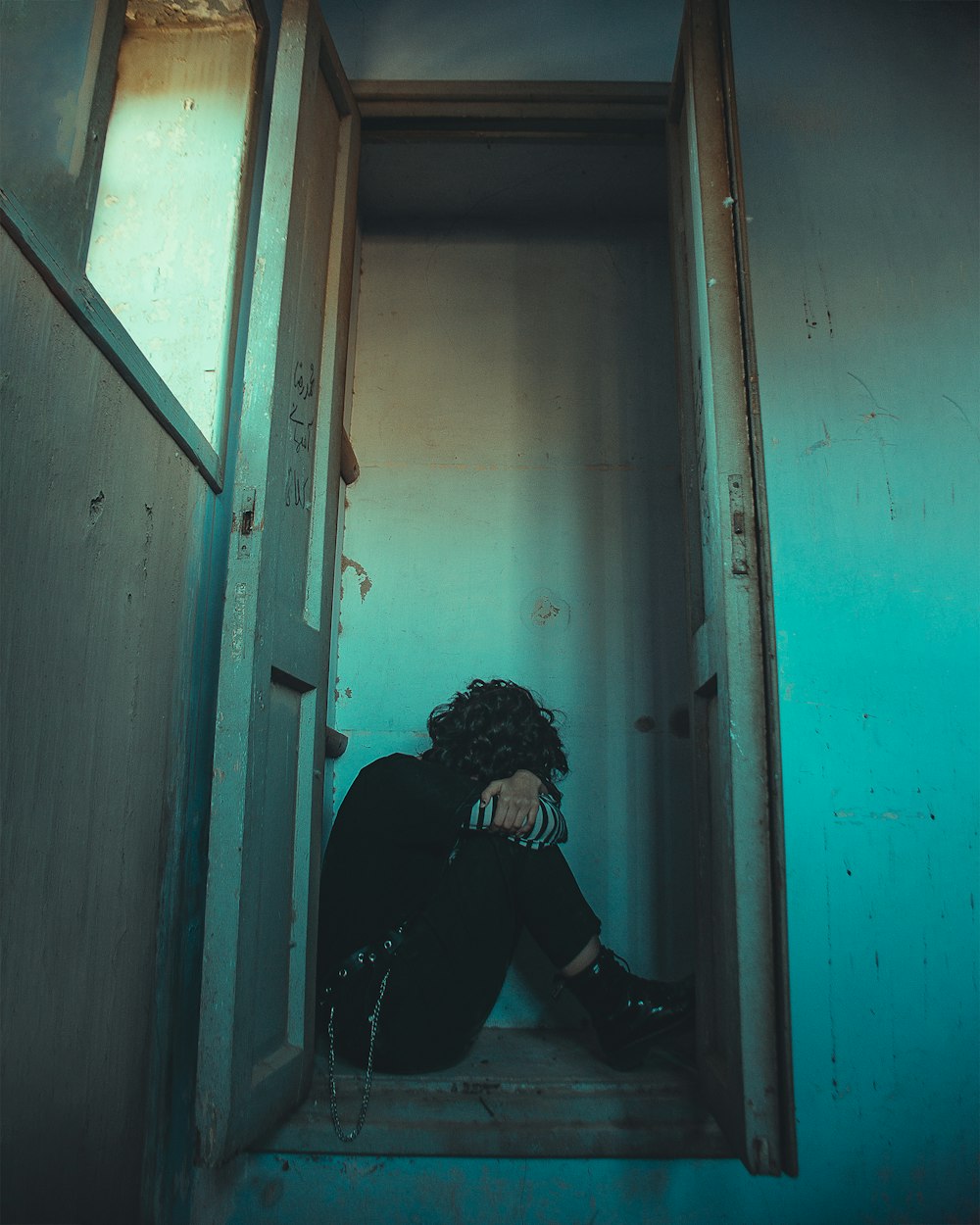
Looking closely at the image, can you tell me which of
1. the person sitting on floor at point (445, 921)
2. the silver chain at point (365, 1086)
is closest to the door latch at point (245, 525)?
the person sitting on floor at point (445, 921)

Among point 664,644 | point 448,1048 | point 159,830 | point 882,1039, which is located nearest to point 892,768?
point 882,1039

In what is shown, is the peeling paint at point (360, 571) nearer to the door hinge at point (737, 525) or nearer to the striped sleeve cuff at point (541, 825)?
the striped sleeve cuff at point (541, 825)

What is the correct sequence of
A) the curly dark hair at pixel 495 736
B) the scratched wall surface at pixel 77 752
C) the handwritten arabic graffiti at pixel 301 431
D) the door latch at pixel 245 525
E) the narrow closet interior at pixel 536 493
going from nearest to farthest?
the scratched wall surface at pixel 77 752, the door latch at pixel 245 525, the handwritten arabic graffiti at pixel 301 431, the curly dark hair at pixel 495 736, the narrow closet interior at pixel 536 493

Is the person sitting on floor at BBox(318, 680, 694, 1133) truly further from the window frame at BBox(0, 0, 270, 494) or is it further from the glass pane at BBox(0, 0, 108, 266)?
the glass pane at BBox(0, 0, 108, 266)

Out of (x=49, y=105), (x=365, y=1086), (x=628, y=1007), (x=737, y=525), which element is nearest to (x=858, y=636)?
(x=737, y=525)

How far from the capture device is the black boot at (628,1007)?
170 cm

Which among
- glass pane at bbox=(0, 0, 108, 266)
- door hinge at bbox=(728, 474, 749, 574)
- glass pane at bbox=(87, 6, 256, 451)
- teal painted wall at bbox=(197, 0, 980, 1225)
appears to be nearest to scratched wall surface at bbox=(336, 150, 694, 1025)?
teal painted wall at bbox=(197, 0, 980, 1225)

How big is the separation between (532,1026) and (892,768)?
3.59 ft

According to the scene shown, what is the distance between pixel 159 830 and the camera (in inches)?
52.7

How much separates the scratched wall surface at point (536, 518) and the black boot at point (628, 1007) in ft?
1.19

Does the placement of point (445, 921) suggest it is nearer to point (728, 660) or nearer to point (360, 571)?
point (728, 660)

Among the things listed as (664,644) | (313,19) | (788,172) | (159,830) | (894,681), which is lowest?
(159,830)

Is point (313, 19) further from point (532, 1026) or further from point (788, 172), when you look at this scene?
point (532, 1026)

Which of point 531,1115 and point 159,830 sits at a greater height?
point 159,830
